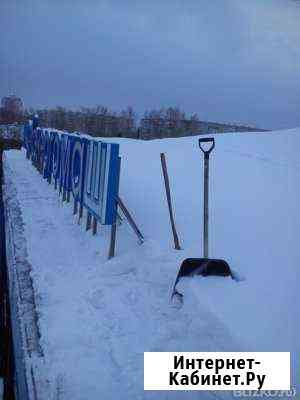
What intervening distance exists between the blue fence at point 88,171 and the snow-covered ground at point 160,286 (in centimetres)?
53

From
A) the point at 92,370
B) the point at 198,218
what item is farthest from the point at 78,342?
the point at 198,218

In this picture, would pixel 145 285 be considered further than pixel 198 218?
No

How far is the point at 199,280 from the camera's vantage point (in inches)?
194

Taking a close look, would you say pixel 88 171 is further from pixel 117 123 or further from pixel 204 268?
pixel 117 123

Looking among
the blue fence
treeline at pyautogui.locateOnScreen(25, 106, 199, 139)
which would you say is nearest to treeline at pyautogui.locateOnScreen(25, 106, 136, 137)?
treeline at pyautogui.locateOnScreen(25, 106, 199, 139)

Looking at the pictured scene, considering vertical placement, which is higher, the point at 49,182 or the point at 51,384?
the point at 49,182

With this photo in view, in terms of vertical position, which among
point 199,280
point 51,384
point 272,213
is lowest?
point 51,384

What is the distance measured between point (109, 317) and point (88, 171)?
3637mm

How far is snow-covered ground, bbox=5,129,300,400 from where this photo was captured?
12.6ft

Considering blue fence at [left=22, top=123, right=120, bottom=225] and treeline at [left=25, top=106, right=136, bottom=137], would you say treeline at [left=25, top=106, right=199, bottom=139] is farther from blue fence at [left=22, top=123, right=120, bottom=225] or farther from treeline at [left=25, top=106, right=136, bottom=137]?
blue fence at [left=22, top=123, right=120, bottom=225]

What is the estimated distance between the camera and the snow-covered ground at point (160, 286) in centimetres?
385

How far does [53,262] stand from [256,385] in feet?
11.4

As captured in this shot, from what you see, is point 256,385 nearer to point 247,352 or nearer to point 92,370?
point 247,352

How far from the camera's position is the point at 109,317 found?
462cm
